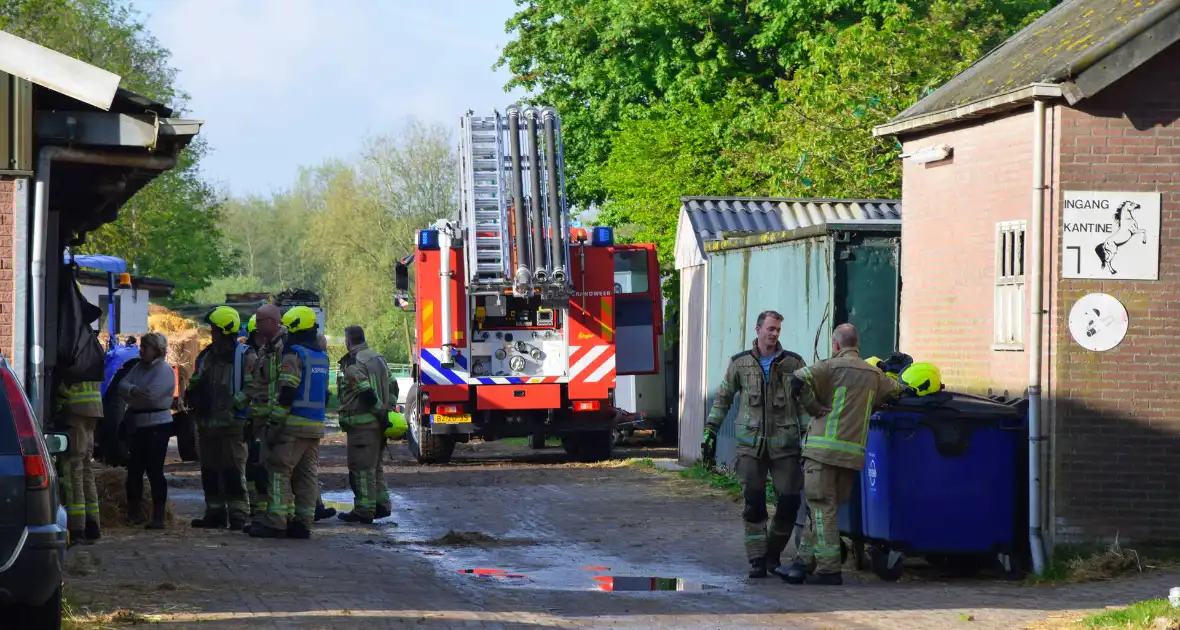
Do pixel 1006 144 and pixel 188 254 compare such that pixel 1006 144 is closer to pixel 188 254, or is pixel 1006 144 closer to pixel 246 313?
pixel 246 313

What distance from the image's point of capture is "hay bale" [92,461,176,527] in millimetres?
13727

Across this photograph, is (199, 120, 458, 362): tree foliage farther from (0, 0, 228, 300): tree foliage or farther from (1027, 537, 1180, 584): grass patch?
(1027, 537, 1180, 584): grass patch

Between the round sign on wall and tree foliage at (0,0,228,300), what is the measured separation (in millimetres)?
28631

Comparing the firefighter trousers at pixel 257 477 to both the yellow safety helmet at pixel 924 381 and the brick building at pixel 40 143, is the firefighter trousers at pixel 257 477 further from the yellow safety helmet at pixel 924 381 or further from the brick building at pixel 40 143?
the yellow safety helmet at pixel 924 381

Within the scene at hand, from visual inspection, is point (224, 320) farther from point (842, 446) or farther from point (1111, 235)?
point (1111, 235)

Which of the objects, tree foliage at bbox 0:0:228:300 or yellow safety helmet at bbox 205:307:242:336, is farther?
tree foliage at bbox 0:0:228:300

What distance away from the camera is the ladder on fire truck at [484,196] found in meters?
19.9

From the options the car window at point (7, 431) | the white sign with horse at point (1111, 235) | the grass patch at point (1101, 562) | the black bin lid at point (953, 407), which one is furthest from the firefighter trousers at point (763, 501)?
the car window at point (7, 431)

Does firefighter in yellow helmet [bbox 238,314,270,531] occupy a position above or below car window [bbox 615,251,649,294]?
below

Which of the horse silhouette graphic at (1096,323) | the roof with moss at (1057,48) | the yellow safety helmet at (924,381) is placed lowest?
the yellow safety helmet at (924,381)

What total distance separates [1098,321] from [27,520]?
7350 millimetres

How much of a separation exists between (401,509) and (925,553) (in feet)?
21.6

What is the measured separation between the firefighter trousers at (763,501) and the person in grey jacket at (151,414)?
16.6ft

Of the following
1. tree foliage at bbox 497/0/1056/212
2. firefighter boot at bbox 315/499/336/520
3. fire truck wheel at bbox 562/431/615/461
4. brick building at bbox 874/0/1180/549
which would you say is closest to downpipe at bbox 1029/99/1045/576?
brick building at bbox 874/0/1180/549
